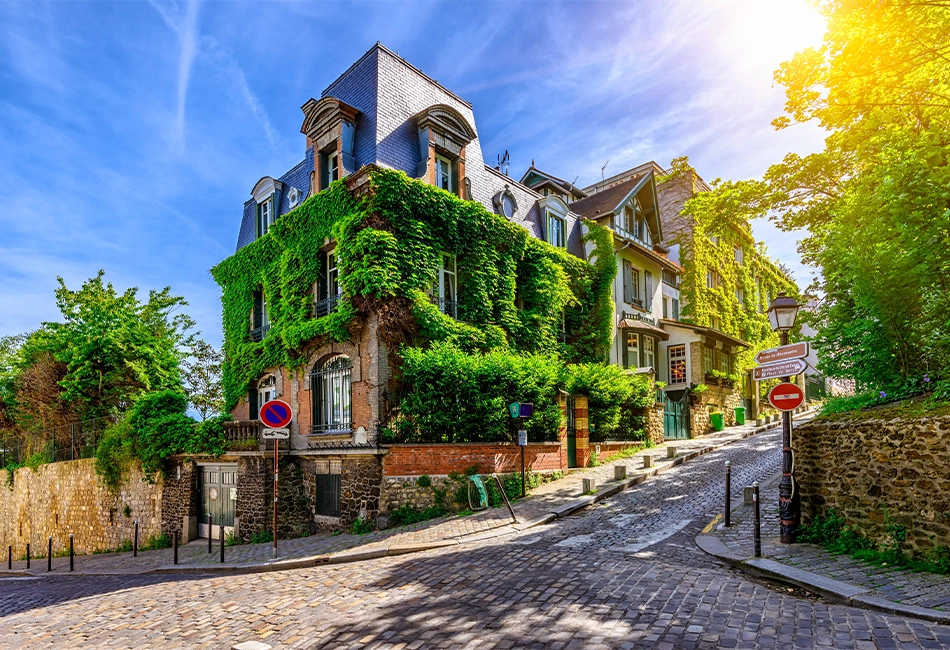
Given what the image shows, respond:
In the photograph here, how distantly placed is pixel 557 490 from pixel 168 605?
946 cm

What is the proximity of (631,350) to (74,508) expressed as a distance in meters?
24.6

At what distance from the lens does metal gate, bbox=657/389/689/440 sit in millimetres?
25603

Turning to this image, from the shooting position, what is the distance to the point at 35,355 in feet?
94.2

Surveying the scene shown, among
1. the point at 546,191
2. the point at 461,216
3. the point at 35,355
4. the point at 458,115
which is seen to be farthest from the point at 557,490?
the point at 35,355

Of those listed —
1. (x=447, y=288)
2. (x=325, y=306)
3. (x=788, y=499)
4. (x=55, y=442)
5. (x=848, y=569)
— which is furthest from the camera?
(x=55, y=442)

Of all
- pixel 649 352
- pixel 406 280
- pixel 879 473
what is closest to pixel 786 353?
pixel 879 473

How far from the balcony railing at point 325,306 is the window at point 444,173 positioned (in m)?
4.95

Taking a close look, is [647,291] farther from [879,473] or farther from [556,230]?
[879,473]

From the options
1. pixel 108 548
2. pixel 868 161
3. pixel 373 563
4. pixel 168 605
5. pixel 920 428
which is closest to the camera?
pixel 920 428

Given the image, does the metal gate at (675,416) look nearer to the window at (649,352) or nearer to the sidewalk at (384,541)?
the window at (649,352)

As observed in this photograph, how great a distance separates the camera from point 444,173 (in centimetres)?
1942

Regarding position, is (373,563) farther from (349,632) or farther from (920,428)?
(920,428)

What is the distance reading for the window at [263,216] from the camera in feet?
71.3

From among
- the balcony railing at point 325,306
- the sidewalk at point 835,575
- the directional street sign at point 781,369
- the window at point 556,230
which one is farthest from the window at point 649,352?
the directional street sign at point 781,369
